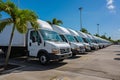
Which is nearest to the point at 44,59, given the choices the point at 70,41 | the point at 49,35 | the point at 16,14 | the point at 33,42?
the point at 33,42

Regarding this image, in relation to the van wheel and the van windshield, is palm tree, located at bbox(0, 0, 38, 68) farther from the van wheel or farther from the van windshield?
the van wheel

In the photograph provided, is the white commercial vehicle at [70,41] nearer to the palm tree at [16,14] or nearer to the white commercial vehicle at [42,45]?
the white commercial vehicle at [42,45]

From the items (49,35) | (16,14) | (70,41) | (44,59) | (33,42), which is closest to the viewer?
(16,14)

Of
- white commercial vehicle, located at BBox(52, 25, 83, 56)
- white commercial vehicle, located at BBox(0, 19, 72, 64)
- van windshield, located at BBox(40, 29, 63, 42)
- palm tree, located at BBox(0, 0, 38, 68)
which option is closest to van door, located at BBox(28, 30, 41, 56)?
white commercial vehicle, located at BBox(0, 19, 72, 64)

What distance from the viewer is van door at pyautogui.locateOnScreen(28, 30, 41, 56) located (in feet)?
36.2

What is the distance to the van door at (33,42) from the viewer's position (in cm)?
1102

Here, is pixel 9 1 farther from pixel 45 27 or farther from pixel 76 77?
pixel 76 77

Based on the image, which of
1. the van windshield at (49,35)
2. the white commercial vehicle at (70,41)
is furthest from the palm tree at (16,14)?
the white commercial vehicle at (70,41)

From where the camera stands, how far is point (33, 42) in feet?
37.0

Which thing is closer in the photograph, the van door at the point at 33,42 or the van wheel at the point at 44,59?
the van wheel at the point at 44,59

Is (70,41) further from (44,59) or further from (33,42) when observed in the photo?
(44,59)

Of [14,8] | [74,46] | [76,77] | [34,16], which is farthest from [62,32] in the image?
[76,77]

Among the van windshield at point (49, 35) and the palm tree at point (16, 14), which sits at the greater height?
the palm tree at point (16, 14)

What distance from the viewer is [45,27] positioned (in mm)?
11883
